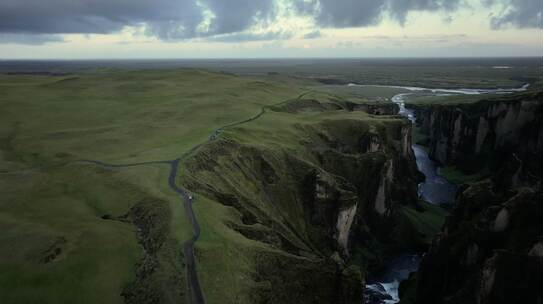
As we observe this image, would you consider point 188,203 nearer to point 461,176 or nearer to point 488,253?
point 488,253

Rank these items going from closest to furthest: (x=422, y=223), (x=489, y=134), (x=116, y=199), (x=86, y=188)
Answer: (x=116, y=199), (x=86, y=188), (x=422, y=223), (x=489, y=134)

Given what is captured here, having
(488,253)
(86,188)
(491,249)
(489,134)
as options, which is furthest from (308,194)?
(489,134)

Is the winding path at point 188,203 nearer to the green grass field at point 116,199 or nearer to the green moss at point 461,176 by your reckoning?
the green grass field at point 116,199

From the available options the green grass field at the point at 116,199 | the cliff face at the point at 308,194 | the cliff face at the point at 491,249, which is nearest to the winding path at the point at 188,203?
the green grass field at the point at 116,199

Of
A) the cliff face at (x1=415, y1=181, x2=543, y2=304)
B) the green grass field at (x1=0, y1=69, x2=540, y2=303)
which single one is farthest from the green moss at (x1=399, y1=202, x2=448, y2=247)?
the cliff face at (x1=415, y1=181, x2=543, y2=304)

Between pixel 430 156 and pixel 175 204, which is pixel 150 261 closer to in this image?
pixel 175 204

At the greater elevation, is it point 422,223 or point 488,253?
point 488,253
